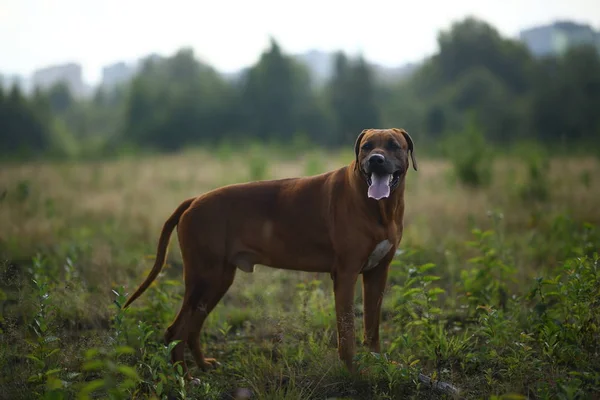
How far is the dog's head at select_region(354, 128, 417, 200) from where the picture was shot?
11.1 feet

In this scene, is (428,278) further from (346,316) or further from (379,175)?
(379,175)

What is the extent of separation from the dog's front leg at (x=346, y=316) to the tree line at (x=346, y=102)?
2719cm

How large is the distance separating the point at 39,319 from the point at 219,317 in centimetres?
196

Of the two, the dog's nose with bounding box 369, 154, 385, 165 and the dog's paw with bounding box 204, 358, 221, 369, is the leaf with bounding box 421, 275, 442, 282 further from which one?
the dog's paw with bounding box 204, 358, 221, 369

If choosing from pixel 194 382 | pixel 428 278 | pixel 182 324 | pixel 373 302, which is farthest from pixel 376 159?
pixel 194 382

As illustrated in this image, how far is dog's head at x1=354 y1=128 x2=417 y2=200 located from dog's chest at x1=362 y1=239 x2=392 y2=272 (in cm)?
36

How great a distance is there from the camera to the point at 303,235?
12.6 feet

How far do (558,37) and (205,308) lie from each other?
36.8 metres

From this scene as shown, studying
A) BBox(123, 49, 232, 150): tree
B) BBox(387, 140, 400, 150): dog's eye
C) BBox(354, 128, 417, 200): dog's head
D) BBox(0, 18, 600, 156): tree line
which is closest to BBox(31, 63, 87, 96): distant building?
BBox(123, 49, 232, 150): tree

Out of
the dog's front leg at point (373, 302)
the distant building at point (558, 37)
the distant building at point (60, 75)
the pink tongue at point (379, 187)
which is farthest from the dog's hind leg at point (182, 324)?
the distant building at point (60, 75)

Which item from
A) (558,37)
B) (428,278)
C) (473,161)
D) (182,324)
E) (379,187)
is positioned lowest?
(182,324)

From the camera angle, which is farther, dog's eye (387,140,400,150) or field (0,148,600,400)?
dog's eye (387,140,400,150)

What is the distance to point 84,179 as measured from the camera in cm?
1495

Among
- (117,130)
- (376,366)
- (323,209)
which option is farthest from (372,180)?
(117,130)
